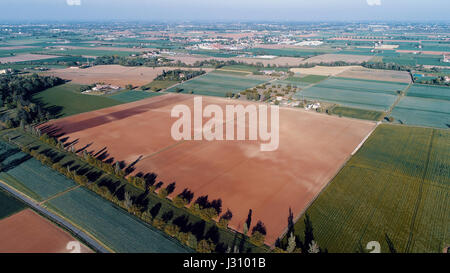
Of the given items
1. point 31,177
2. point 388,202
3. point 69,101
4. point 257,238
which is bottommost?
point 257,238

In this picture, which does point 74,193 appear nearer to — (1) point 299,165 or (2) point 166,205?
(2) point 166,205

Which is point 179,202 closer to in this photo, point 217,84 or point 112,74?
point 217,84

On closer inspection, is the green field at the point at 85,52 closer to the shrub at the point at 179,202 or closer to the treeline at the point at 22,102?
the treeline at the point at 22,102

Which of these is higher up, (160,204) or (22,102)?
(22,102)

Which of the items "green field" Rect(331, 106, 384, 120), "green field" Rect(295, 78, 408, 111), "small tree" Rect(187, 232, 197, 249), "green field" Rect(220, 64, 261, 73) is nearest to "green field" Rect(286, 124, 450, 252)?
"small tree" Rect(187, 232, 197, 249)

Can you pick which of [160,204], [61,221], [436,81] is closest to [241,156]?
[160,204]

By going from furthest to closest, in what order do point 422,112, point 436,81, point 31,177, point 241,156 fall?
point 436,81 → point 422,112 → point 241,156 → point 31,177

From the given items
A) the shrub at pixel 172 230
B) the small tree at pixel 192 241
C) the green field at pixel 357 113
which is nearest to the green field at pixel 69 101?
the shrub at pixel 172 230
